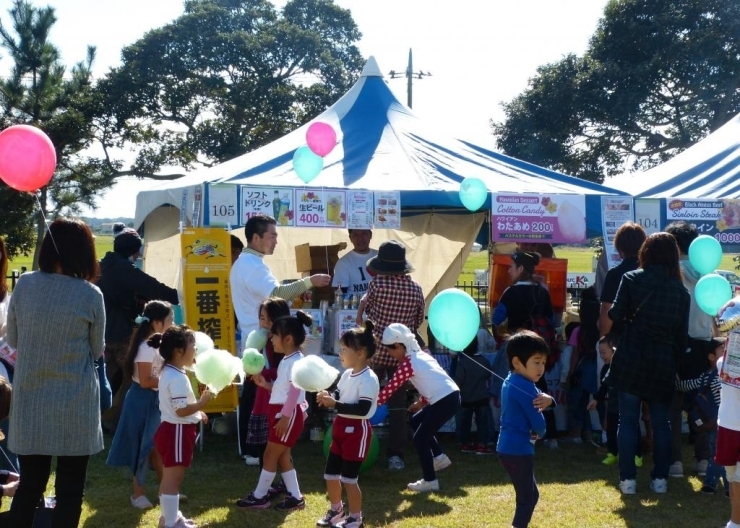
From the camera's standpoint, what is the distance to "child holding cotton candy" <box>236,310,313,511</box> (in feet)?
15.1

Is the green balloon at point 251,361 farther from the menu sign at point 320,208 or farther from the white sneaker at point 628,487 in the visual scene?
the white sneaker at point 628,487

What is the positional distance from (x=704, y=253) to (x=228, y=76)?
2385 cm

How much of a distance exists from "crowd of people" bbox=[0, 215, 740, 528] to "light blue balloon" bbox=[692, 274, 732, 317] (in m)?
0.11

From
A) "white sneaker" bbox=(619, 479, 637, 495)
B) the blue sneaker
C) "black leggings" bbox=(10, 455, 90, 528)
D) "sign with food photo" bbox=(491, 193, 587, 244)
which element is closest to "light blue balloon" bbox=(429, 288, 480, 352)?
the blue sneaker

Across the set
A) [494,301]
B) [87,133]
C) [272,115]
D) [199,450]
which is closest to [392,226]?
[494,301]

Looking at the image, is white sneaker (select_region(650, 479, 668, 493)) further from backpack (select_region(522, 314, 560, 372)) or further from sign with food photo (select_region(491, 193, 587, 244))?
sign with food photo (select_region(491, 193, 587, 244))

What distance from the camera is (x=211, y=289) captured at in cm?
628

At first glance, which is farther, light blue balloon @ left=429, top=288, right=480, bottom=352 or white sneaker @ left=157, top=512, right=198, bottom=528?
light blue balloon @ left=429, top=288, right=480, bottom=352

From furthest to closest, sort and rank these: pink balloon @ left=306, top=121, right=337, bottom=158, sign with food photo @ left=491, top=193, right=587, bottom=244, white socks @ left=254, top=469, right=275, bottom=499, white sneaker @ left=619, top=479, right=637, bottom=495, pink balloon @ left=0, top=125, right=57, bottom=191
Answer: pink balloon @ left=306, top=121, right=337, bottom=158 < sign with food photo @ left=491, top=193, right=587, bottom=244 < white sneaker @ left=619, top=479, right=637, bottom=495 < white socks @ left=254, top=469, right=275, bottom=499 < pink balloon @ left=0, top=125, right=57, bottom=191

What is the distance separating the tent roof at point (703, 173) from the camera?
298 inches

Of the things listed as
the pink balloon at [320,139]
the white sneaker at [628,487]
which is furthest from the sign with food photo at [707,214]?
the pink balloon at [320,139]

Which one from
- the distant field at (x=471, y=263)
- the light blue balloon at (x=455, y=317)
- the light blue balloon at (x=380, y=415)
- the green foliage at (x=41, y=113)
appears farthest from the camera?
the distant field at (x=471, y=263)

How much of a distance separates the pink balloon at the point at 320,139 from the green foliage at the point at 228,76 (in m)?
14.1

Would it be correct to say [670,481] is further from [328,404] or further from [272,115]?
[272,115]
